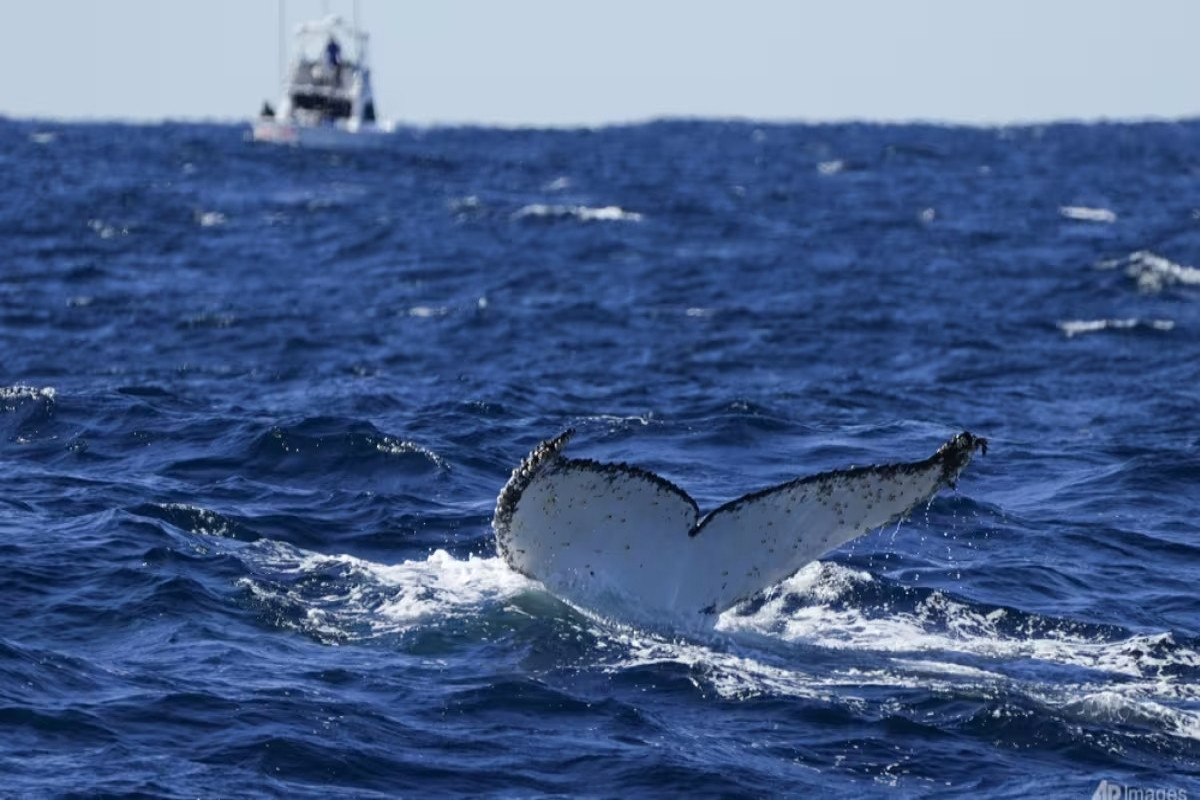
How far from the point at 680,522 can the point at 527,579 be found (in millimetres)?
1821

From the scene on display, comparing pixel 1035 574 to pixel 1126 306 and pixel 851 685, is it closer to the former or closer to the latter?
pixel 851 685

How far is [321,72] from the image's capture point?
100 metres

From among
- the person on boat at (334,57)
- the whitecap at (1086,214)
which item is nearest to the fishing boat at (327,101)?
the person on boat at (334,57)

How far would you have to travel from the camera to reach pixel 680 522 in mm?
10812

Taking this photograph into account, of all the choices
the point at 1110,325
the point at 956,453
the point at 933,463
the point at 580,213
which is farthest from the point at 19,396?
the point at 580,213

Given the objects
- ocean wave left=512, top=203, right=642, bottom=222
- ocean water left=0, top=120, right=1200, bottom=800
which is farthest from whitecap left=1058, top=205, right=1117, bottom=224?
ocean wave left=512, top=203, right=642, bottom=222

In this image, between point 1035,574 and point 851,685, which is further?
point 1035,574

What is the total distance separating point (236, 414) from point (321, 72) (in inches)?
3261

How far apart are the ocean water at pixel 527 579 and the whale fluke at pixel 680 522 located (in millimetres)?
600

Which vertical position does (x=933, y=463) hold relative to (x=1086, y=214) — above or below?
above

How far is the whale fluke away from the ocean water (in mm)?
600

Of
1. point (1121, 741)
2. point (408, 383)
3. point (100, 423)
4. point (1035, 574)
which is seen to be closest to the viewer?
point (1121, 741)

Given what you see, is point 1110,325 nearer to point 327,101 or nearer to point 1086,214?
point 1086,214

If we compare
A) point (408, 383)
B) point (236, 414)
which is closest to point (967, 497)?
point (236, 414)
